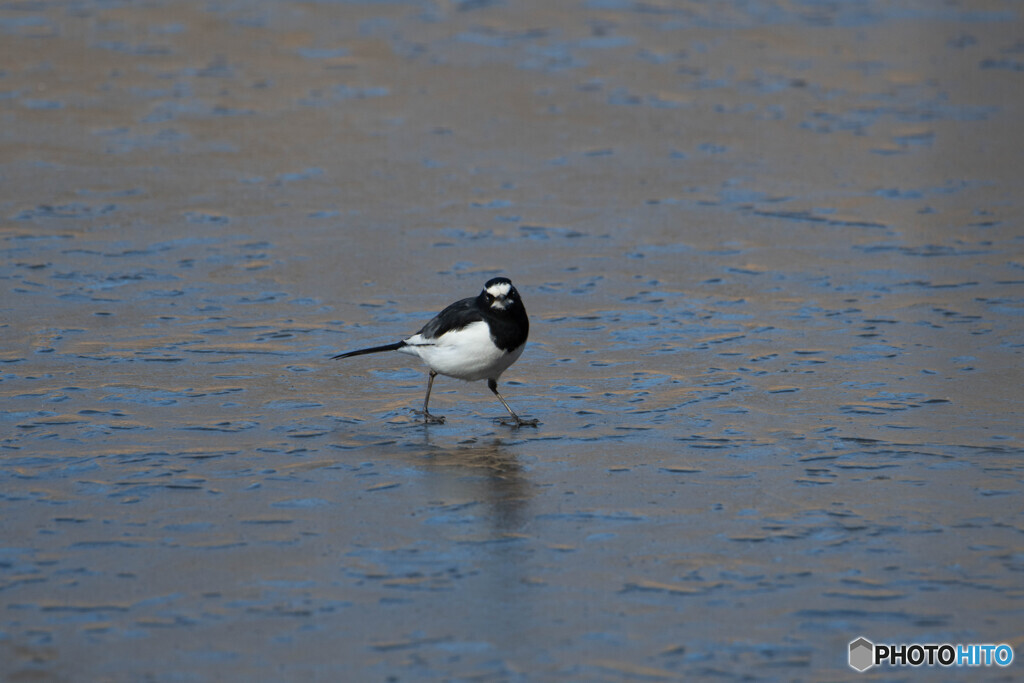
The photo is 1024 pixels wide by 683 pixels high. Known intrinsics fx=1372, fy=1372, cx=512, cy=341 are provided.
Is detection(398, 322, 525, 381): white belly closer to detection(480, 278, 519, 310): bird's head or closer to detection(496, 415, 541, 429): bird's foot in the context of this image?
detection(480, 278, 519, 310): bird's head

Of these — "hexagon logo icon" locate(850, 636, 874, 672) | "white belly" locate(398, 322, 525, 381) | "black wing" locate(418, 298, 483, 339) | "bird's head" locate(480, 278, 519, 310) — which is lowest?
"hexagon logo icon" locate(850, 636, 874, 672)

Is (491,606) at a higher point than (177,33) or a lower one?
lower

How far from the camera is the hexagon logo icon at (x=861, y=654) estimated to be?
5.20 metres

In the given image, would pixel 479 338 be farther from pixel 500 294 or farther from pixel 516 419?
pixel 516 419

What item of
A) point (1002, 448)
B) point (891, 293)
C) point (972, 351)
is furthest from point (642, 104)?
point (1002, 448)

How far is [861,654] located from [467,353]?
3183mm

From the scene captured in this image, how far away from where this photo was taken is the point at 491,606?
5.63 meters

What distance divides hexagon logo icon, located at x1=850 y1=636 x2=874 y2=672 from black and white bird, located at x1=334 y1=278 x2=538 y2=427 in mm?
2951

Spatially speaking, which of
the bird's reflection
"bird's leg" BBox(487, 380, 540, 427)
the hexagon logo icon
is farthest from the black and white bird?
the hexagon logo icon

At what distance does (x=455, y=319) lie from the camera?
7914 mm

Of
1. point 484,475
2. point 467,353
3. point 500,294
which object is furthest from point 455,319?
point 484,475

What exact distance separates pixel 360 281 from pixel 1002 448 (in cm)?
505

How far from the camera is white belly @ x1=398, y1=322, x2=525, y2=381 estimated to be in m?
7.75

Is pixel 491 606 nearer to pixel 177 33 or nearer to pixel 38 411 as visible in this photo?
pixel 38 411
